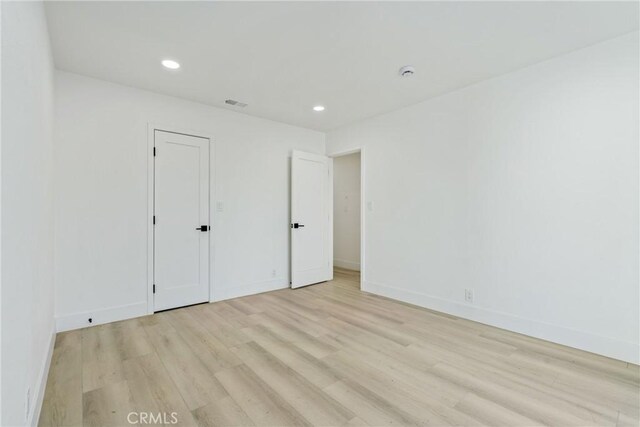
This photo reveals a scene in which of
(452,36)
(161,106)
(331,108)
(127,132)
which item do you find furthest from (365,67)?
(127,132)

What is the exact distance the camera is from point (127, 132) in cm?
317

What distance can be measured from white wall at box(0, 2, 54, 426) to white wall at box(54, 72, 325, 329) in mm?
1027

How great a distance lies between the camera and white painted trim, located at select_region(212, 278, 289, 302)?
3.86m

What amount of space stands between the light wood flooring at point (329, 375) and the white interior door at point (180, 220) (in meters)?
0.48

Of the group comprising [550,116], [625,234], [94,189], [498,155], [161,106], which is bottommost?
[625,234]

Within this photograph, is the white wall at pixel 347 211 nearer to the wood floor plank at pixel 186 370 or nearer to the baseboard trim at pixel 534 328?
the baseboard trim at pixel 534 328

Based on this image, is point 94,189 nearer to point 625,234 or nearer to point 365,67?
point 365,67

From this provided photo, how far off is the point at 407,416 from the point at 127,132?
12.0 ft

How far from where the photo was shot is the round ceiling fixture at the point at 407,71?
9.05 ft

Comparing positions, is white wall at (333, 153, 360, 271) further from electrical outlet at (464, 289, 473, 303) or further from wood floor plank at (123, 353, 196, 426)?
wood floor plank at (123, 353, 196, 426)

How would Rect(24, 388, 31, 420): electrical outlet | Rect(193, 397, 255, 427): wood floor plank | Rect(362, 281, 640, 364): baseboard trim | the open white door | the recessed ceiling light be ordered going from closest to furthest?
Rect(24, 388, 31, 420): electrical outlet, Rect(193, 397, 255, 427): wood floor plank, Rect(362, 281, 640, 364): baseboard trim, the recessed ceiling light, the open white door

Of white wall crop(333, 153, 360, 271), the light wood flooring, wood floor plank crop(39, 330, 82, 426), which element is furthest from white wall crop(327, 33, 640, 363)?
Result: wood floor plank crop(39, 330, 82, 426)

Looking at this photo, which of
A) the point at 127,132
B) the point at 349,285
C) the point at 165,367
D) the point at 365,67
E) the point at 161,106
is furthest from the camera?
the point at 349,285

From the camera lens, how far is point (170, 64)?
2.72m
